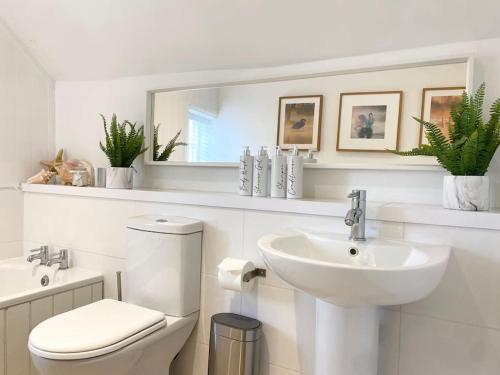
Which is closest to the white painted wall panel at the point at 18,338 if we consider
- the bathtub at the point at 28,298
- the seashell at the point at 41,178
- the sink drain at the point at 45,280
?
the bathtub at the point at 28,298

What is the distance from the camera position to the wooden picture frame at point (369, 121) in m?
1.48

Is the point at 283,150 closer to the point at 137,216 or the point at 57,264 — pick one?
the point at 137,216

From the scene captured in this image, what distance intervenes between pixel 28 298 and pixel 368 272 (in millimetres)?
1441

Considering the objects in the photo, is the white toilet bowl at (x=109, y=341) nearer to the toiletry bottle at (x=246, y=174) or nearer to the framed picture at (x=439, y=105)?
the toiletry bottle at (x=246, y=174)

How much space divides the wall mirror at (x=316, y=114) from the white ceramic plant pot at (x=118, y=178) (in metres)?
0.16

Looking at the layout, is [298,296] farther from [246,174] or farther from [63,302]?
[63,302]

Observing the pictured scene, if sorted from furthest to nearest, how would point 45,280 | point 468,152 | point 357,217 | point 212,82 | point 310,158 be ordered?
point 45,280 < point 212,82 < point 310,158 < point 357,217 < point 468,152

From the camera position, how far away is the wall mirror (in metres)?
1.44

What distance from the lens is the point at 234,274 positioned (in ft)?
4.80

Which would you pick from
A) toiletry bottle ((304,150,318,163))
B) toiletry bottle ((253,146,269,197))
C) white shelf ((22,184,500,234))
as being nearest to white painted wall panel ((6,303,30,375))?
white shelf ((22,184,500,234))

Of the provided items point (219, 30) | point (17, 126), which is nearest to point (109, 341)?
point (219, 30)

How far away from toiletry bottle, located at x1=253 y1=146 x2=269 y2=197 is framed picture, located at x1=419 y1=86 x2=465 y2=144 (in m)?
0.60

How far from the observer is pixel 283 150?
170cm

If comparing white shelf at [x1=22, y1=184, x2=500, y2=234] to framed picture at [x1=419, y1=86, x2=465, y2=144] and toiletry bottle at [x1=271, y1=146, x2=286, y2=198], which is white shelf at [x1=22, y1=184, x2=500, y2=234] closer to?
toiletry bottle at [x1=271, y1=146, x2=286, y2=198]
